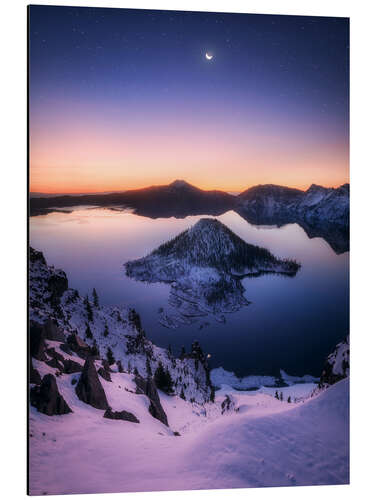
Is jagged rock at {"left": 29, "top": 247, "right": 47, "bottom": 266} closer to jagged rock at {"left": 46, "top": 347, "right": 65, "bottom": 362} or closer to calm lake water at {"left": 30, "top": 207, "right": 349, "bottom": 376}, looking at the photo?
calm lake water at {"left": 30, "top": 207, "right": 349, "bottom": 376}

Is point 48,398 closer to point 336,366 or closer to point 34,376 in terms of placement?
point 34,376

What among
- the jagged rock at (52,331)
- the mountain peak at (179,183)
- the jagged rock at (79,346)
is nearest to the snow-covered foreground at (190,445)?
the jagged rock at (79,346)

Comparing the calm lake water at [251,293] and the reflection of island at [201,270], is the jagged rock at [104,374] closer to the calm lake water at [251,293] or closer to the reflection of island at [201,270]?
the calm lake water at [251,293]

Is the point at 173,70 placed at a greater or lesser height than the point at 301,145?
greater

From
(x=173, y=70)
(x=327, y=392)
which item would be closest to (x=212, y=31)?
(x=173, y=70)
